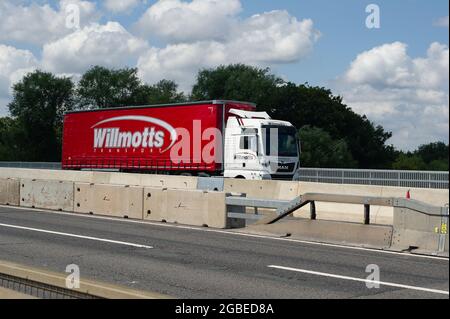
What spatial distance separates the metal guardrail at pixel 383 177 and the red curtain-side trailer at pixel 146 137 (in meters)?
4.98

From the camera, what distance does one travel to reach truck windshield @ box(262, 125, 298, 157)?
1074 inches

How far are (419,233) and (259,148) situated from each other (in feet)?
49.4

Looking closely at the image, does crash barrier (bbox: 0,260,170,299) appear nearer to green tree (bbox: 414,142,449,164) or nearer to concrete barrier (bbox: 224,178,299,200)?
concrete barrier (bbox: 224,178,299,200)

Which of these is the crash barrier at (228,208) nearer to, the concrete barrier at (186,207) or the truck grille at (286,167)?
the concrete barrier at (186,207)

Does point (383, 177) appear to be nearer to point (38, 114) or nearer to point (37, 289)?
point (37, 289)

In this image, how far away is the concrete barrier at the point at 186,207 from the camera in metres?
16.6

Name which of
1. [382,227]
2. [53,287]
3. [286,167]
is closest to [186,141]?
[286,167]

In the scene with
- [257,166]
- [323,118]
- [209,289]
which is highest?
[323,118]

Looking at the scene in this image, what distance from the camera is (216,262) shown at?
11195mm

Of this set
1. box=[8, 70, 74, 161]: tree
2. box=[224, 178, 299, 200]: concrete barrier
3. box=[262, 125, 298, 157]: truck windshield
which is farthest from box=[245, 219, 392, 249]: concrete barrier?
box=[8, 70, 74, 161]: tree

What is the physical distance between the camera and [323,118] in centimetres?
7831
